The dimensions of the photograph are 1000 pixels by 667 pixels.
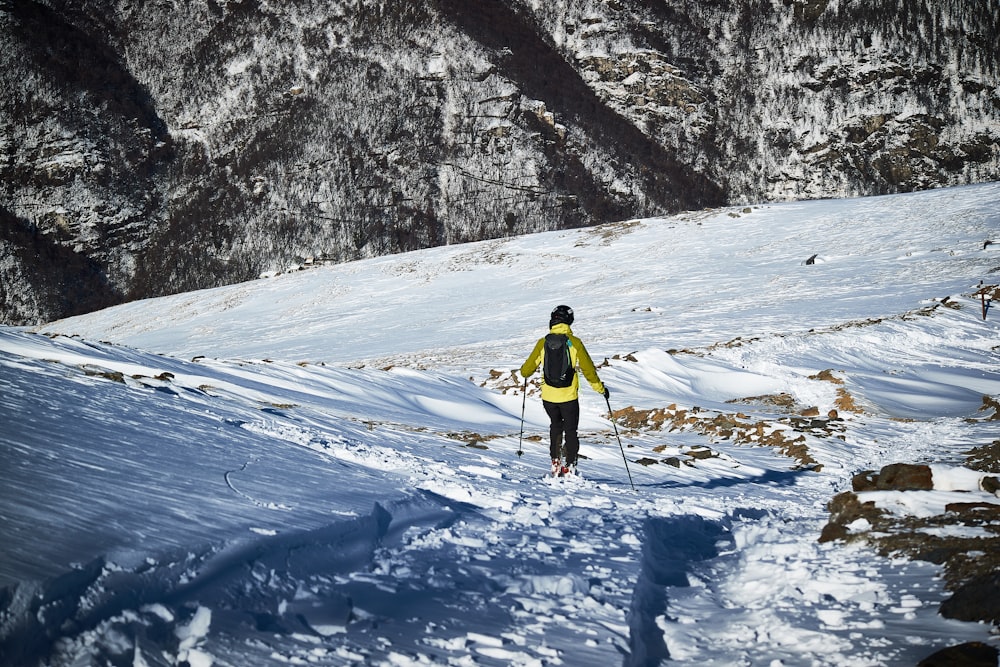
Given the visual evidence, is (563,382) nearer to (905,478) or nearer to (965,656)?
(905,478)

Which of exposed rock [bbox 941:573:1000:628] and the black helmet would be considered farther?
the black helmet

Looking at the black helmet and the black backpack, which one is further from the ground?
the black helmet

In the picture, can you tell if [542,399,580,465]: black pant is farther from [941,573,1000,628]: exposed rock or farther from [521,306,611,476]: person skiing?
[941,573,1000,628]: exposed rock

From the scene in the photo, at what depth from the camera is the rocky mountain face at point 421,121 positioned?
7000 cm

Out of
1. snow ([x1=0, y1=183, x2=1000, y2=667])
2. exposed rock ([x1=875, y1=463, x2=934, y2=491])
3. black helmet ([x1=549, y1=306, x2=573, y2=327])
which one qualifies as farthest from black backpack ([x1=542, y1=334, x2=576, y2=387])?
exposed rock ([x1=875, y1=463, x2=934, y2=491])

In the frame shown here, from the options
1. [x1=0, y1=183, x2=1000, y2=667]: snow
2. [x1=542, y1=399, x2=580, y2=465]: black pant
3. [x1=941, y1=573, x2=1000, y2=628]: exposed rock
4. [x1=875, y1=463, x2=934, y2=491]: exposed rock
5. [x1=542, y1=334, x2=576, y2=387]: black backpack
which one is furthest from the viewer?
[x1=542, y1=399, x2=580, y2=465]: black pant

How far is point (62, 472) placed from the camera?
4.08 m

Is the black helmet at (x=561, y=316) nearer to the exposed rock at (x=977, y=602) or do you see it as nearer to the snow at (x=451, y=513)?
the snow at (x=451, y=513)

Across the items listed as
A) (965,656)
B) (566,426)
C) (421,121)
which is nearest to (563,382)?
(566,426)

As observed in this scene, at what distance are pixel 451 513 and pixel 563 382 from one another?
2.60m

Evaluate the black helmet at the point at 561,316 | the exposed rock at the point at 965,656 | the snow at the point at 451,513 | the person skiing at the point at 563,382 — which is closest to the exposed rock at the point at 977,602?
the snow at the point at 451,513

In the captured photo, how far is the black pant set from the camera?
7523 mm

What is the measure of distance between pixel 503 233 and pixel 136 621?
225ft

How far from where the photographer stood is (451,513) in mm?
5320
